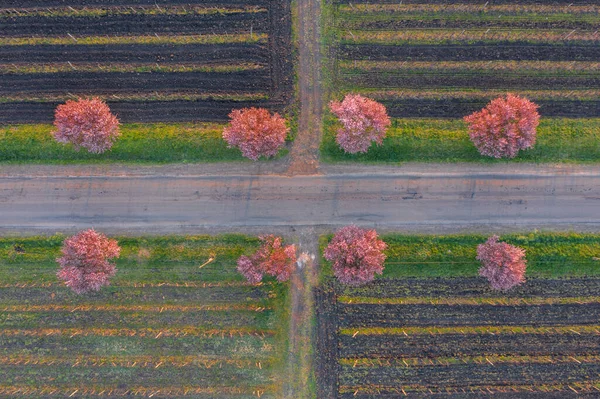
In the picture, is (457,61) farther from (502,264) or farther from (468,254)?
(502,264)

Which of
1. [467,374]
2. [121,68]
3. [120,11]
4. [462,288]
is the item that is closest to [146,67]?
[121,68]

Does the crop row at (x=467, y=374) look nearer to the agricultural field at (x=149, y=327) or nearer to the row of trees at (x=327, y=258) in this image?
the row of trees at (x=327, y=258)

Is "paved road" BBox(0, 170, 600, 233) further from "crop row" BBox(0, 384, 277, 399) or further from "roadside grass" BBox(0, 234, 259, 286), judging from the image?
"crop row" BBox(0, 384, 277, 399)

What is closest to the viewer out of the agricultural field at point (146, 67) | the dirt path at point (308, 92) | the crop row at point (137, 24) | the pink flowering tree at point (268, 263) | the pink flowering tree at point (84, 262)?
the pink flowering tree at point (84, 262)

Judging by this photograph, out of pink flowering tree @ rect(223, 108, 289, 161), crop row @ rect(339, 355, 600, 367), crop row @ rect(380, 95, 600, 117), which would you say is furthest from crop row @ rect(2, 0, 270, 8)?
crop row @ rect(339, 355, 600, 367)

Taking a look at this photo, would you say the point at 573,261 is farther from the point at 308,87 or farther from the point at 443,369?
the point at 308,87

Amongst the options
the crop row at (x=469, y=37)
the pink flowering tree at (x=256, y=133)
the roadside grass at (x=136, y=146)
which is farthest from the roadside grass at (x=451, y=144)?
the crop row at (x=469, y=37)

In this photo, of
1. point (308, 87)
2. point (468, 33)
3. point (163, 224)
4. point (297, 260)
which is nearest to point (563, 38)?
point (468, 33)
